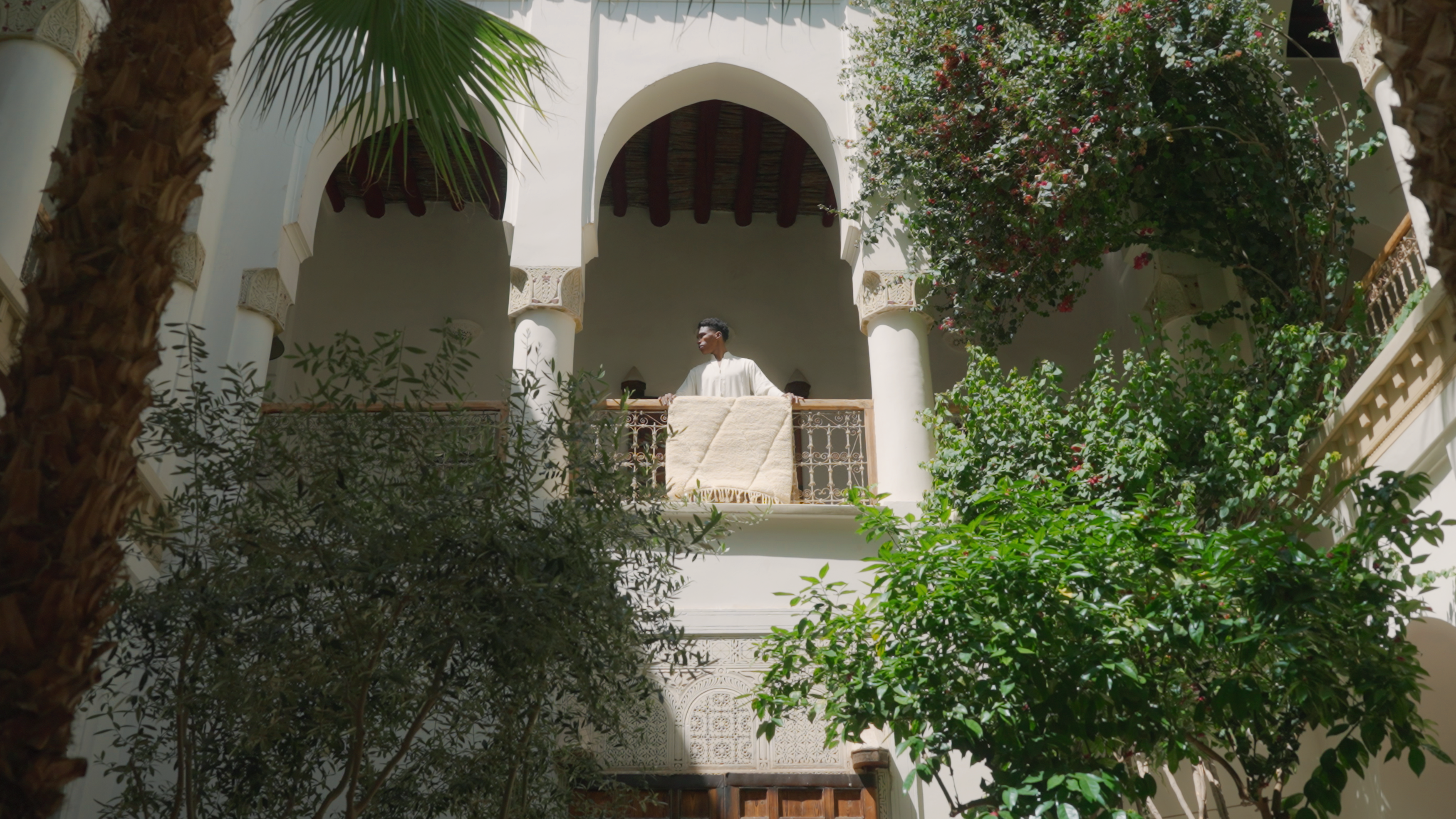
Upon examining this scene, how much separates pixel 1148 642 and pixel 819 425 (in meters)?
3.51

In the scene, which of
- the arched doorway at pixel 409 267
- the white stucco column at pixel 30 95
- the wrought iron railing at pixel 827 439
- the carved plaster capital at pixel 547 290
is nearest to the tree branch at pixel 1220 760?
the wrought iron railing at pixel 827 439

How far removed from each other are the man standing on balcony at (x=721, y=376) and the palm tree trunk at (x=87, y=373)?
4970 millimetres

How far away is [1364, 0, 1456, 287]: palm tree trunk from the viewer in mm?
2918

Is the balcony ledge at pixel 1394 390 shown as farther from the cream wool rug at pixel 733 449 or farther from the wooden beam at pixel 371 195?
the wooden beam at pixel 371 195

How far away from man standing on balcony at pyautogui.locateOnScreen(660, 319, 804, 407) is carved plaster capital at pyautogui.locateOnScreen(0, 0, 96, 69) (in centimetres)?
378

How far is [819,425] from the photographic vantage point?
26.8 ft

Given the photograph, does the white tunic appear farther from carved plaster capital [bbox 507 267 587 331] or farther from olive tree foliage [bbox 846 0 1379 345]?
olive tree foliage [bbox 846 0 1379 345]

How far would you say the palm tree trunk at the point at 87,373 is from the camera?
2.74 m

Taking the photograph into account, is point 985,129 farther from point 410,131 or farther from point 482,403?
point 410,131

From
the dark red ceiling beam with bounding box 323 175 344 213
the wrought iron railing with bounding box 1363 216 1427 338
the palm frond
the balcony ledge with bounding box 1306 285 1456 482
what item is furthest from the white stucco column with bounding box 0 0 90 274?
the wrought iron railing with bounding box 1363 216 1427 338

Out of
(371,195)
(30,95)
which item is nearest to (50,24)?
(30,95)

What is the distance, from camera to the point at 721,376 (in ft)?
27.6

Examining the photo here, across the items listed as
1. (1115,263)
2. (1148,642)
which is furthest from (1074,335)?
(1148,642)

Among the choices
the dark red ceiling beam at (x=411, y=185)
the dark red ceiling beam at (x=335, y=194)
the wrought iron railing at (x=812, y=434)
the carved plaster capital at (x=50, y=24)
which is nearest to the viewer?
the carved plaster capital at (x=50, y=24)
